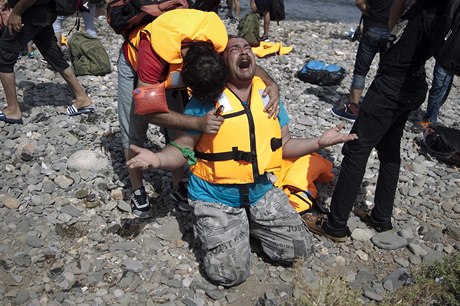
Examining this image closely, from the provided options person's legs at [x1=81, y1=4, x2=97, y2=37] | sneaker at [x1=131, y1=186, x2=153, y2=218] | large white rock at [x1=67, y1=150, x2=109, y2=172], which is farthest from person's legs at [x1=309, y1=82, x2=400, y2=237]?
person's legs at [x1=81, y1=4, x2=97, y2=37]

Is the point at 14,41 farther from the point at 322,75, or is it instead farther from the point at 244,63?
the point at 322,75

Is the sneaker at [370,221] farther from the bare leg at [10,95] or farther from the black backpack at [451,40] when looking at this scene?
the bare leg at [10,95]

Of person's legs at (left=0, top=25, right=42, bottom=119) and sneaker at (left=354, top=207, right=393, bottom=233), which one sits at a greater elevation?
person's legs at (left=0, top=25, right=42, bottom=119)

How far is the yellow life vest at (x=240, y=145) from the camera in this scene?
3.44 meters

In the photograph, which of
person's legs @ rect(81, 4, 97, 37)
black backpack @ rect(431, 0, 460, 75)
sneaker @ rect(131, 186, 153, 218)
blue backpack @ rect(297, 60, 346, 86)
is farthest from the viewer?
person's legs @ rect(81, 4, 97, 37)

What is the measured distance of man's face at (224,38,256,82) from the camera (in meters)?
3.37

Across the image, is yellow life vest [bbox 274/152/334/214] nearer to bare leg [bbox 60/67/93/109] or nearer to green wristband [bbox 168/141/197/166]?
green wristband [bbox 168/141/197/166]

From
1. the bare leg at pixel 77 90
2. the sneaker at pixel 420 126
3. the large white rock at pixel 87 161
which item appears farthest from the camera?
the sneaker at pixel 420 126

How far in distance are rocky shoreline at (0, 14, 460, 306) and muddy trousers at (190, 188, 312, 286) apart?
0.48 ft

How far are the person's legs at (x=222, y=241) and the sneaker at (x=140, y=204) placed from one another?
697mm

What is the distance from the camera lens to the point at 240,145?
346 centimetres

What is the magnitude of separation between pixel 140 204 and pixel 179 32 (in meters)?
1.74

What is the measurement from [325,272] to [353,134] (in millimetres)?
1177

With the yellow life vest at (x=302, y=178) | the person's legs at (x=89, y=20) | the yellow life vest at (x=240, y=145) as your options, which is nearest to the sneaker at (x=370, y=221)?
the yellow life vest at (x=302, y=178)
